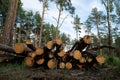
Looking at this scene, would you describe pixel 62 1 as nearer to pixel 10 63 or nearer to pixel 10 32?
pixel 10 32

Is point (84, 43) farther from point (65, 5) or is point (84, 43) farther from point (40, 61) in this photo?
point (65, 5)

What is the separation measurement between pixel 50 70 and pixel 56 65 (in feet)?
0.98

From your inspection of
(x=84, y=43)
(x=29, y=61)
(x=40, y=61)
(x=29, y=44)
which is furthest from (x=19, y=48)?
(x=84, y=43)

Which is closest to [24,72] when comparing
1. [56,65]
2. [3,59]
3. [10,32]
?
[56,65]

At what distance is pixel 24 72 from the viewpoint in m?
6.36

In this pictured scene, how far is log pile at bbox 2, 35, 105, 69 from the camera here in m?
6.80

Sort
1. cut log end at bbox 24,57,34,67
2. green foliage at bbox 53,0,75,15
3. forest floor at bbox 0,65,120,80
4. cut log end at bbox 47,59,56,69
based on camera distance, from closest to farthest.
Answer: forest floor at bbox 0,65,120,80
cut log end at bbox 47,59,56,69
cut log end at bbox 24,57,34,67
green foliage at bbox 53,0,75,15

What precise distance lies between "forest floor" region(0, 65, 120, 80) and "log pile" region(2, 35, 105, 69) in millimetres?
249

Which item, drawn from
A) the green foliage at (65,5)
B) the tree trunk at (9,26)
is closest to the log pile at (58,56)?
the tree trunk at (9,26)

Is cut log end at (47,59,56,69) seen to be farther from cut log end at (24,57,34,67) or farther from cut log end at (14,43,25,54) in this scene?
cut log end at (14,43,25,54)

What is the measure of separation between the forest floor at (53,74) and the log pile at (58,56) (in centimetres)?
25

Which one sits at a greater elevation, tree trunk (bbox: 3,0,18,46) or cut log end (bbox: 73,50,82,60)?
tree trunk (bbox: 3,0,18,46)

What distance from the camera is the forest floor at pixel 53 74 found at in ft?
18.6

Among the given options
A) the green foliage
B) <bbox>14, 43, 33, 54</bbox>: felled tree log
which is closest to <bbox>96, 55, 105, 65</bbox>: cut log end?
<bbox>14, 43, 33, 54</bbox>: felled tree log
